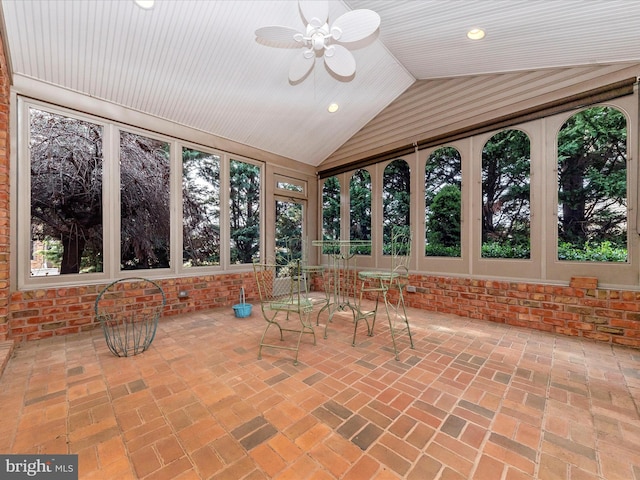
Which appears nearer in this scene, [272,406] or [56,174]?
[272,406]

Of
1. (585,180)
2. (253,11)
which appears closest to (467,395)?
(585,180)

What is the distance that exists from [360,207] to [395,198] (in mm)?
790

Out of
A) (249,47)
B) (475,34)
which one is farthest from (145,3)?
(475,34)

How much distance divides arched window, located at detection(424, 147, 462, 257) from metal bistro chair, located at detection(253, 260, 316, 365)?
2.34m

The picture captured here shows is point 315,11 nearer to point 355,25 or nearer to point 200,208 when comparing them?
point 355,25

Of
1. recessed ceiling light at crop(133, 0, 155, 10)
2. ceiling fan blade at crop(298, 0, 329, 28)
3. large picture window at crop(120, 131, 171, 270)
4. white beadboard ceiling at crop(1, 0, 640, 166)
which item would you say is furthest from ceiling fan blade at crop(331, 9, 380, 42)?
large picture window at crop(120, 131, 171, 270)

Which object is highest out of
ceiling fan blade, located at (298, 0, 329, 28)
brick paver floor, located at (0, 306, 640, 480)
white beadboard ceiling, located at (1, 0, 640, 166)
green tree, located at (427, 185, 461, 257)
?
white beadboard ceiling, located at (1, 0, 640, 166)

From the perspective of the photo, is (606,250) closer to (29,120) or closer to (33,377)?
(33,377)

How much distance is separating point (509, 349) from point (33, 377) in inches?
Answer: 173

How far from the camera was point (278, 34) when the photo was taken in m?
2.43

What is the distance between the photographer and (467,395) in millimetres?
1947

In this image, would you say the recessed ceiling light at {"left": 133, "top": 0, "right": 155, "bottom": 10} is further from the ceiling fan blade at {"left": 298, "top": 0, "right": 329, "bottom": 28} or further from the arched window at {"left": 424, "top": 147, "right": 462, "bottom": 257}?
the arched window at {"left": 424, "top": 147, "right": 462, "bottom": 257}

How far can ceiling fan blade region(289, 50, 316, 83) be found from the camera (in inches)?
106

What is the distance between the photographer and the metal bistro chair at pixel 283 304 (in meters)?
2.55
